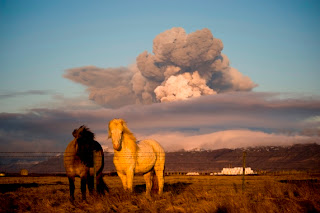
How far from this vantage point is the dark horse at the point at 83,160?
16203mm

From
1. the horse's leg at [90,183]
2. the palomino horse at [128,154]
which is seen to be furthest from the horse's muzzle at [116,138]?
the horse's leg at [90,183]

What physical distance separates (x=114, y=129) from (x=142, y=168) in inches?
86.2

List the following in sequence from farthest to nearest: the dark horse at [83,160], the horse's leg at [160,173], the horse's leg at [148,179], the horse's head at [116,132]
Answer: the horse's leg at [160,173] < the horse's leg at [148,179] < the horse's head at [116,132] < the dark horse at [83,160]

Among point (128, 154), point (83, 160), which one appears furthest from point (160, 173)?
point (83, 160)

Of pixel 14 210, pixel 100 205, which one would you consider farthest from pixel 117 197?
pixel 14 210

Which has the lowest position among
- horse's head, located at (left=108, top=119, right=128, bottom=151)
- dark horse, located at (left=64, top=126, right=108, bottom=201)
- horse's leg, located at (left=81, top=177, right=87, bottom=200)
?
horse's leg, located at (left=81, top=177, right=87, bottom=200)

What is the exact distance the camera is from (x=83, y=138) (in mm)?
16719

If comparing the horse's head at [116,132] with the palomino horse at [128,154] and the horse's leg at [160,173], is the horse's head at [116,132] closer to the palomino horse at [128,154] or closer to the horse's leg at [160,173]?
the palomino horse at [128,154]

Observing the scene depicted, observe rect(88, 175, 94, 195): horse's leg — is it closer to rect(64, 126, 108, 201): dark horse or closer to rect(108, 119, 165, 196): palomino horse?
rect(64, 126, 108, 201): dark horse

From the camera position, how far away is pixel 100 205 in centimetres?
1391

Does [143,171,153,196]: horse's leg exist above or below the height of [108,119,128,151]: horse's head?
below

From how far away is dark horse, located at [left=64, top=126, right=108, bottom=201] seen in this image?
1620 cm

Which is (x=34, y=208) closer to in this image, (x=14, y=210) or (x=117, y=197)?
(x=14, y=210)

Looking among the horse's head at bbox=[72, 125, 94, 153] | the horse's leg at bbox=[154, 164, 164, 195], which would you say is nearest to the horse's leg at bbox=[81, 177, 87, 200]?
the horse's head at bbox=[72, 125, 94, 153]
